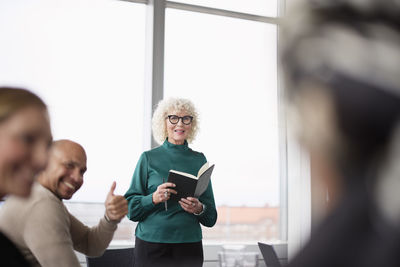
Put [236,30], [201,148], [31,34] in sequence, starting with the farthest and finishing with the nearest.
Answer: [236,30], [201,148], [31,34]

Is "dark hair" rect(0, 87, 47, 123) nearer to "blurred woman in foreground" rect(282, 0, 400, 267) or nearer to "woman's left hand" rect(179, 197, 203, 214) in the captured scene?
"blurred woman in foreground" rect(282, 0, 400, 267)

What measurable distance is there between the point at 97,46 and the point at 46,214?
368 cm

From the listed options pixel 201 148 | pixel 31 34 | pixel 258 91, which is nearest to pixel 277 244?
pixel 201 148

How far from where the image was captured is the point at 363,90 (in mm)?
492

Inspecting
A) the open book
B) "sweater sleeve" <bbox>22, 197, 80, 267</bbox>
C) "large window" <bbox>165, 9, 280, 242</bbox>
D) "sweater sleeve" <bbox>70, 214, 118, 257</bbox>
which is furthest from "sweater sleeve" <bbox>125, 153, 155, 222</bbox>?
"large window" <bbox>165, 9, 280, 242</bbox>

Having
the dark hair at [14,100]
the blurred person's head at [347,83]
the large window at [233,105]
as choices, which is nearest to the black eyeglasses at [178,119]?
the large window at [233,105]

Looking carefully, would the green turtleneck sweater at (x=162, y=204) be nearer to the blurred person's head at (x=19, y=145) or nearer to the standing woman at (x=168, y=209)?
the standing woman at (x=168, y=209)

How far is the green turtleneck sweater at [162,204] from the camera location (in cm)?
285

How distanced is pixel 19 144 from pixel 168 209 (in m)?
2.31

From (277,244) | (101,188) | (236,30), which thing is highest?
(236,30)

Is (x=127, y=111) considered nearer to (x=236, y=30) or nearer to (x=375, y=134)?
(x=236, y=30)

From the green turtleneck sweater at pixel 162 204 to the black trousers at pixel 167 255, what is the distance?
3 centimetres

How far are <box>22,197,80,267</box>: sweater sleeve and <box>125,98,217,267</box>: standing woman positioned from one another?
1.63 meters

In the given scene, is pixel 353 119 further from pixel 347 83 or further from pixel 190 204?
pixel 190 204
